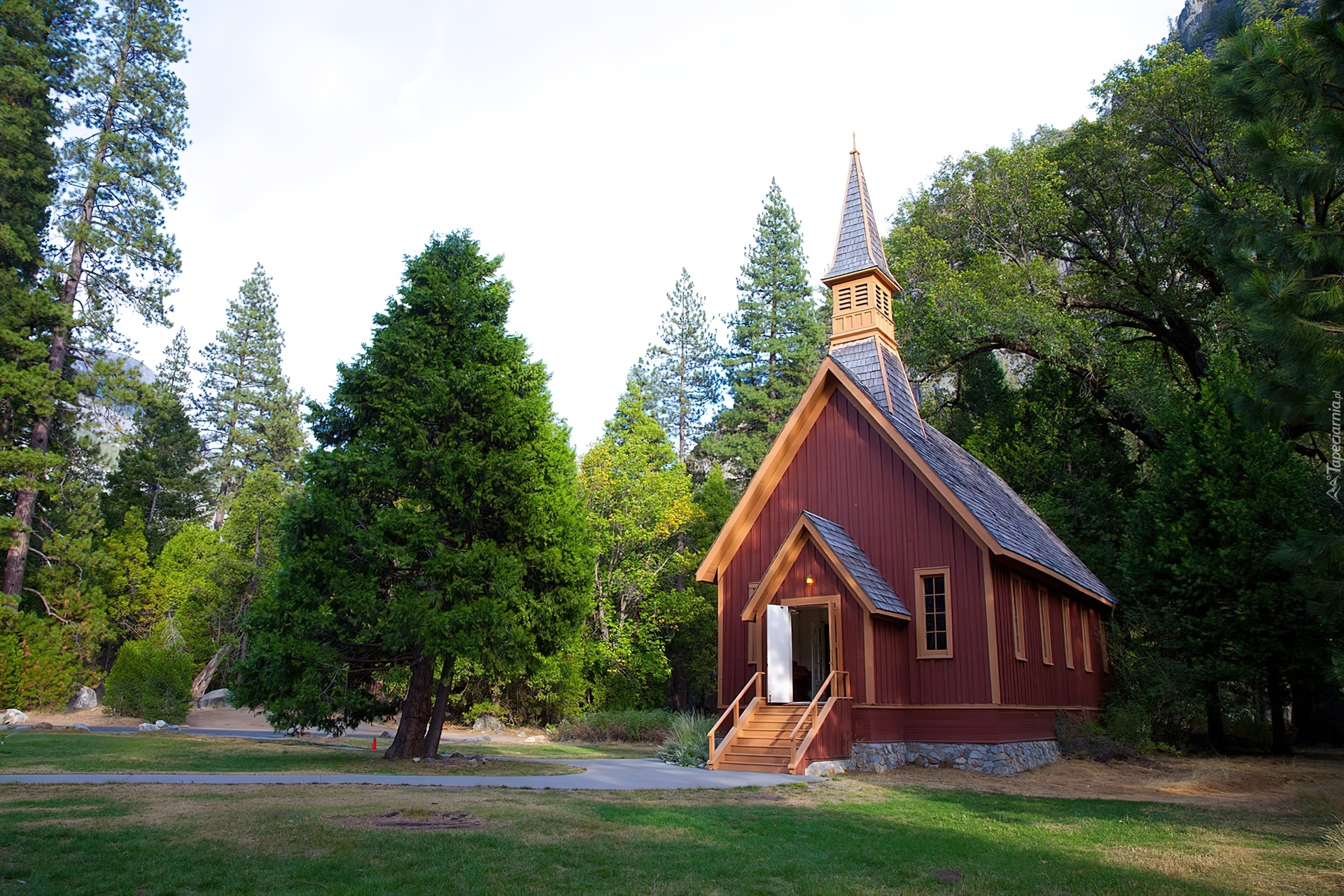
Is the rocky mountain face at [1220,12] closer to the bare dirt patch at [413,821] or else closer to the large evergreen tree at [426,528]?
the bare dirt patch at [413,821]

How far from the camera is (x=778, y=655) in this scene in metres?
16.0

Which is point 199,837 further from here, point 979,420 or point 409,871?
point 979,420

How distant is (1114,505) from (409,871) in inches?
1013

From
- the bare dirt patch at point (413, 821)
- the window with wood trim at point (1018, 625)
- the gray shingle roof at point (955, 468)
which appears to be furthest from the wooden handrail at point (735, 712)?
the bare dirt patch at point (413, 821)

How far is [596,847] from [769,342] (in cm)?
3748

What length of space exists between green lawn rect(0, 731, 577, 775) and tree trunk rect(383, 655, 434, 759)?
0.35 metres

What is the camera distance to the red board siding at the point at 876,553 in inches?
623

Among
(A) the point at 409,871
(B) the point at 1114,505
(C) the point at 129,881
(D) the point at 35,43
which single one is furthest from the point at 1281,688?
(D) the point at 35,43

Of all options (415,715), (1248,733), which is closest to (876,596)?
(415,715)

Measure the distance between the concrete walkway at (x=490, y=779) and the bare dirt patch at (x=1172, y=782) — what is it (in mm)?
2529

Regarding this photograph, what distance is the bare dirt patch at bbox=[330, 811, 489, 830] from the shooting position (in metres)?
7.21

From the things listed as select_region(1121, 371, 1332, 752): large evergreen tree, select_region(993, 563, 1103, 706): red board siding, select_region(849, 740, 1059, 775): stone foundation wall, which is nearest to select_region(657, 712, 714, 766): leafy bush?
select_region(849, 740, 1059, 775): stone foundation wall

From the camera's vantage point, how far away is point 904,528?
17.0 m

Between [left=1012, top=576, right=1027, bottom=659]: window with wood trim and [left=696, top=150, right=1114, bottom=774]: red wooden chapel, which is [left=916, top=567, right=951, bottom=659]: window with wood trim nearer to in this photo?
[left=696, top=150, right=1114, bottom=774]: red wooden chapel
